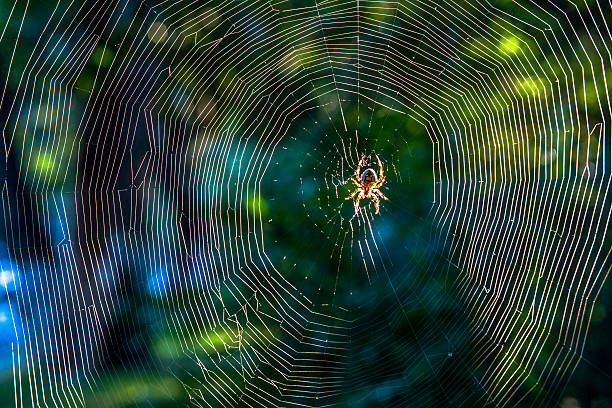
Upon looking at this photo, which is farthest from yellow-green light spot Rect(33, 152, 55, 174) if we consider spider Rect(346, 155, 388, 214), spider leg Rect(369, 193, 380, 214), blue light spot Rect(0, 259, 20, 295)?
spider leg Rect(369, 193, 380, 214)

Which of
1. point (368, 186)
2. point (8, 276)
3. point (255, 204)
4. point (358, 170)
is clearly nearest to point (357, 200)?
point (368, 186)

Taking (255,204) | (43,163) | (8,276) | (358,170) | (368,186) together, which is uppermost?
(358,170)

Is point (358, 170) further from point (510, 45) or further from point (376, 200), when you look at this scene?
point (510, 45)

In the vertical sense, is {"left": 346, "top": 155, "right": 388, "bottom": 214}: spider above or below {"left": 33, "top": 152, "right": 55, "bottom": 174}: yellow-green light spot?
above

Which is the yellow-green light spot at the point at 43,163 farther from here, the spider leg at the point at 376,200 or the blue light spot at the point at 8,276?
the spider leg at the point at 376,200

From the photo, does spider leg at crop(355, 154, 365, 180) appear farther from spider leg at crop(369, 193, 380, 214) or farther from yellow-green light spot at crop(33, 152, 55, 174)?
yellow-green light spot at crop(33, 152, 55, 174)

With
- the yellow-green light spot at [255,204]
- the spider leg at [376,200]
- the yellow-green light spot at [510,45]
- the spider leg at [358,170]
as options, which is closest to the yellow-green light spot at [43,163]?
the yellow-green light spot at [255,204]
